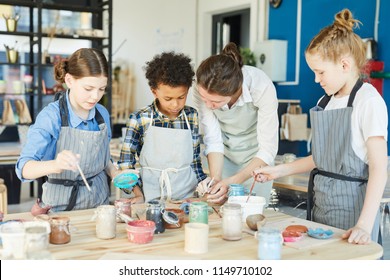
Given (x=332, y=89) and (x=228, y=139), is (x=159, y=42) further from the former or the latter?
(x=332, y=89)

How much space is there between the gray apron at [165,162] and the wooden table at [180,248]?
52 cm

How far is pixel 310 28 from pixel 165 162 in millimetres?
4630

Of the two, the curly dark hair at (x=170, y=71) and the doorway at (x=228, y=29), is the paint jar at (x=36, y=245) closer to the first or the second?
the curly dark hair at (x=170, y=71)

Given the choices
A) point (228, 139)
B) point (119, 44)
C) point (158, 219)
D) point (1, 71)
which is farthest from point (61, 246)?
point (119, 44)

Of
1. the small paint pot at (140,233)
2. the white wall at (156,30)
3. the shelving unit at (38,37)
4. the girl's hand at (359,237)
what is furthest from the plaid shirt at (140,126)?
the white wall at (156,30)

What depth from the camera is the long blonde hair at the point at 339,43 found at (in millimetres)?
1898

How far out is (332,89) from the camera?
1968mm

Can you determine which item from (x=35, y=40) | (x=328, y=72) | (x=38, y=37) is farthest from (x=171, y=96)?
(x=35, y=40)

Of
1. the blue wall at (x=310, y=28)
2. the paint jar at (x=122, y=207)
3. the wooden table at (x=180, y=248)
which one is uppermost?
the blue wall at (x=310, y=28)

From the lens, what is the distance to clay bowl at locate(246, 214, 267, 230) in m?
1.81

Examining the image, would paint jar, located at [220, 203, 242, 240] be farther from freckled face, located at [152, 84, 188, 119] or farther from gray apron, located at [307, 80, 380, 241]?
freckled face, located at [152, 84, 188, 119]

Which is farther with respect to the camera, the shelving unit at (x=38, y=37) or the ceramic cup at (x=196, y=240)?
the shelving unit at (x=38, y=37)
